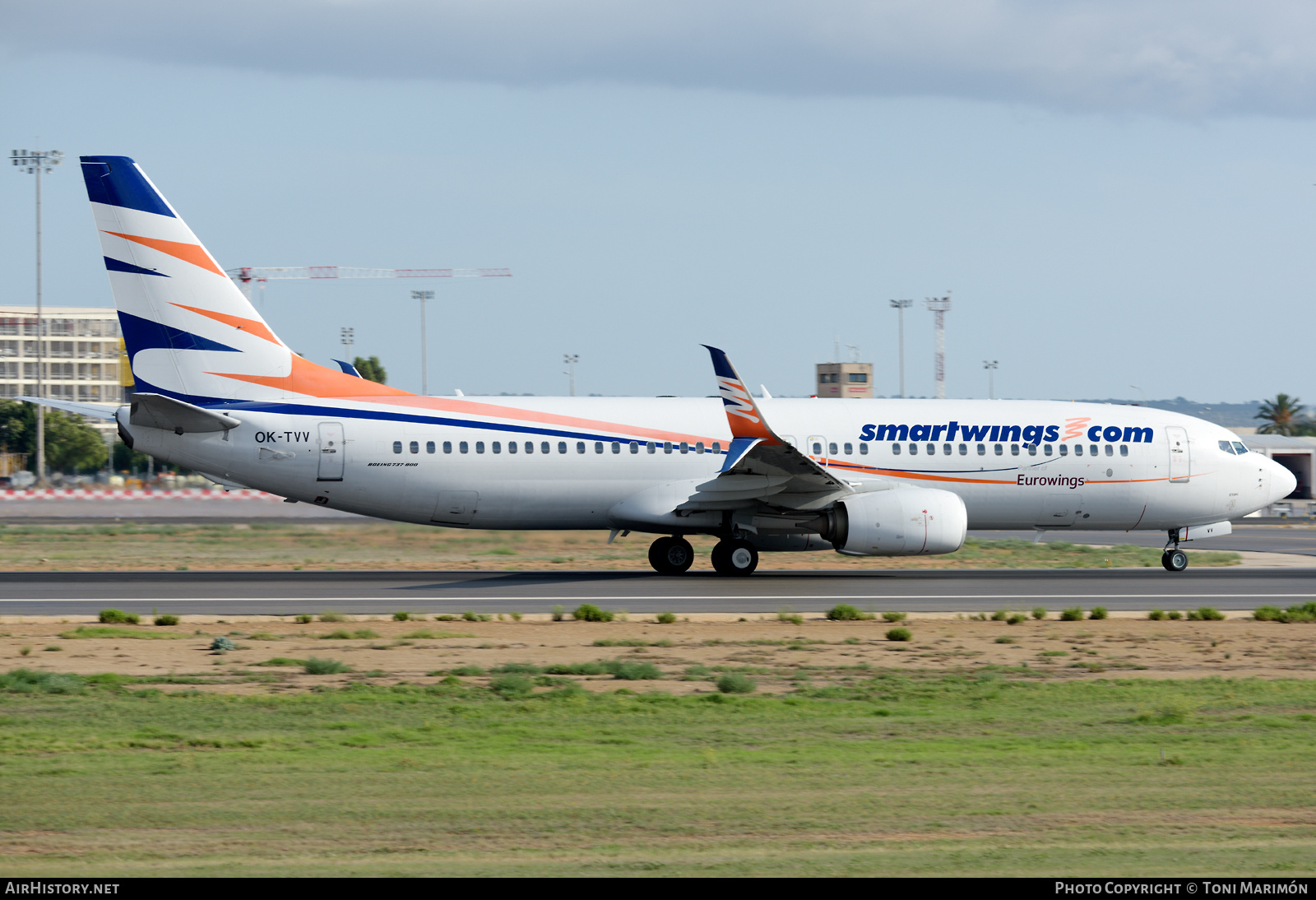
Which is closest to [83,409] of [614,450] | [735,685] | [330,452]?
[330,452]

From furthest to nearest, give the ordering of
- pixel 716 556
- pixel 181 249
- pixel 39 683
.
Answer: pixel 716 556 → pixel 181 249 → pixel 39 683

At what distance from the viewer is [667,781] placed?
9.73m

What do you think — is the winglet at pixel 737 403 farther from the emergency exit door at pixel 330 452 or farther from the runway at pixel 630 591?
the emergency exit door at pixel 330 452

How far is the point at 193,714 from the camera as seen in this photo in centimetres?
1271

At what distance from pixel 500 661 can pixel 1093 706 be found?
7.05 m

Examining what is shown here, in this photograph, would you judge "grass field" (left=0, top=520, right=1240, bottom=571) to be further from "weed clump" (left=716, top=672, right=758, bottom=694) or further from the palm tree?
the palm tree

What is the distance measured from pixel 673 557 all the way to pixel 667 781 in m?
18.1

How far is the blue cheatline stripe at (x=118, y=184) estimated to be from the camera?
25203mm

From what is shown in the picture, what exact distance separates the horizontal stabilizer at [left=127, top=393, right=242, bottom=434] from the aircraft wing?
9.43 meters

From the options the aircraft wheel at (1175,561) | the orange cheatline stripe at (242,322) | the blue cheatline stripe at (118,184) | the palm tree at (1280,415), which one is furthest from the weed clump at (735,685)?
the palm tree at (1280,415)

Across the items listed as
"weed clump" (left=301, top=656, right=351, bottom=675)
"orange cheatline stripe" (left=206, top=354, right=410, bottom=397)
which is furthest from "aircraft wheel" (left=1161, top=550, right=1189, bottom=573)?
"weed clump" (left=301, top=656, right=351, bottom=675)

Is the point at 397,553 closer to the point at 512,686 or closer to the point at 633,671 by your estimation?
the point at 633,671
